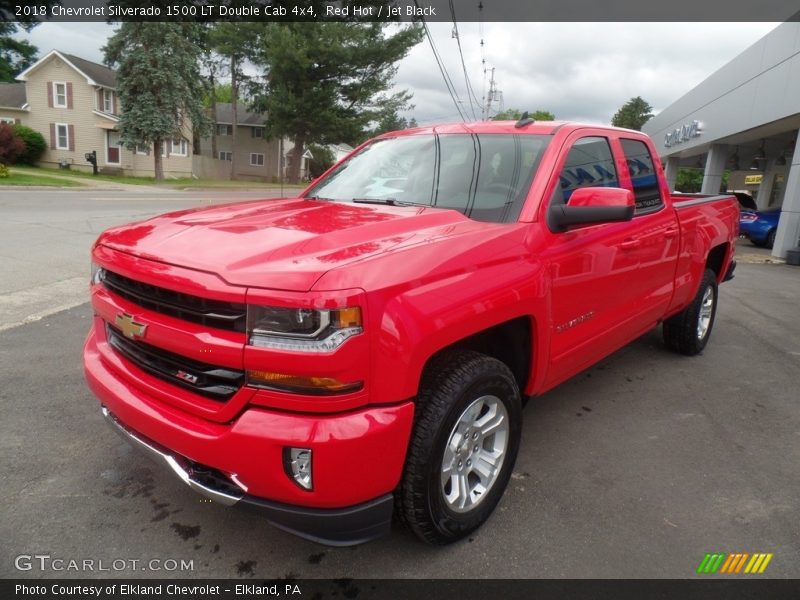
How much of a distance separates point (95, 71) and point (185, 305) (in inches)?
1724

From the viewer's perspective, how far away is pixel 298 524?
199cm

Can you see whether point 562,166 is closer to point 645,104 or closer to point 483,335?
point 483,335

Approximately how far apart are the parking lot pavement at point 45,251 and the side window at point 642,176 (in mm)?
5472

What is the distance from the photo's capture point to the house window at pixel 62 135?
36.8m

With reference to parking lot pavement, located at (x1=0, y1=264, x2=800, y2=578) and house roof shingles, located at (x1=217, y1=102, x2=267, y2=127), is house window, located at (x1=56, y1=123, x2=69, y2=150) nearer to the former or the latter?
house roof shingles, located at (x1=217, y1=102, x2=267, y2=127)

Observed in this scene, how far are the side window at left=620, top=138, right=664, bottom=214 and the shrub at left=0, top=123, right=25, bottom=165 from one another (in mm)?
37203

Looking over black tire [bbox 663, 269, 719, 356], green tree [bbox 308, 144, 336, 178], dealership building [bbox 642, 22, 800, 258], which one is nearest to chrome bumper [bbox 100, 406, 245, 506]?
black tire [bbox 663, 269, 719, 356]

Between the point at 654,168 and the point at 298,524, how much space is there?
140 inches

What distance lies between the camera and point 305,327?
1.89 metres

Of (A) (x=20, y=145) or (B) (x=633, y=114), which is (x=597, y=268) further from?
(B) (x=633, y=114)

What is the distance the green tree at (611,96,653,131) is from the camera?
8412 centimetres

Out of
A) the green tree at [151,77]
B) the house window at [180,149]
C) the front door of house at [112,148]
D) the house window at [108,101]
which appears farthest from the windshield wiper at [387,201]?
the house window at [180,149]

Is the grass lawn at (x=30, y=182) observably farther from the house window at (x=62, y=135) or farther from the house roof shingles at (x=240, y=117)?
the house roof shingles at (x=240, y=117)

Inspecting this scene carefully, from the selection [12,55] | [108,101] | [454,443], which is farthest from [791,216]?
[12,55]
